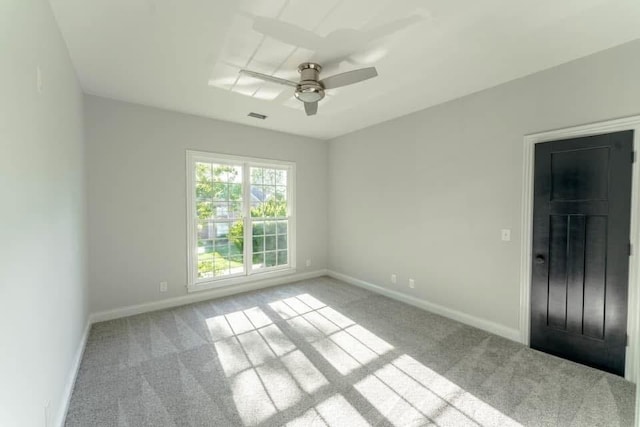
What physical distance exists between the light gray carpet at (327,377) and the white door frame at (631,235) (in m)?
0.25

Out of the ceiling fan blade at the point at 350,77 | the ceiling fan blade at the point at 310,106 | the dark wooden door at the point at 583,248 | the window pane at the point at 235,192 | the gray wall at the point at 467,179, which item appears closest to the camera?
the ceiling fan blade at the point at 350,77

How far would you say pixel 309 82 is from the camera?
2434 mm

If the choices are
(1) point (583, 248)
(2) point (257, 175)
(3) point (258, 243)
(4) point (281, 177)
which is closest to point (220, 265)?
(3) point (258, 243)

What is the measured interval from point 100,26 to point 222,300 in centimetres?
339

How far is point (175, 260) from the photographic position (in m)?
3.83

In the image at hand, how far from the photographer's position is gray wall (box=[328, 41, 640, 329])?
2430 millimetres

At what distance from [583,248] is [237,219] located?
425 centimetres

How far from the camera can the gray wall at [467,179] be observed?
95.7 inches

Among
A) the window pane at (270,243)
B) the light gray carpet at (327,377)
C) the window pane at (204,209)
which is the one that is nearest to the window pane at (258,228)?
the window pane at (270,243)

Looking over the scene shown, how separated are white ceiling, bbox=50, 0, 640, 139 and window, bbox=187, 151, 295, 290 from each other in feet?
4.37

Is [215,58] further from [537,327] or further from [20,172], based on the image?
[537,327]

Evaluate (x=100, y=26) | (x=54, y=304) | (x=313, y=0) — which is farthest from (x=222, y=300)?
(x=313, y=0)

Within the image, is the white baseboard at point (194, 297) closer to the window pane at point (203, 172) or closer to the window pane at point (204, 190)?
the window pane at point (204, 190)

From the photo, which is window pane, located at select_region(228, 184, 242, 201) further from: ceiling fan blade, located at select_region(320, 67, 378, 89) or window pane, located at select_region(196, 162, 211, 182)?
ceiling fan blade, located at select_region(320, 67, 378, 89)
